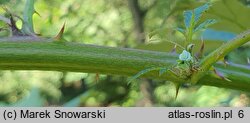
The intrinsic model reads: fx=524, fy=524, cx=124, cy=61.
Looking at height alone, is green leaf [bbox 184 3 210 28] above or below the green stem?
above

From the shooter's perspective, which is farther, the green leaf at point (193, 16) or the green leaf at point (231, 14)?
the green leaf at point (231, 14)

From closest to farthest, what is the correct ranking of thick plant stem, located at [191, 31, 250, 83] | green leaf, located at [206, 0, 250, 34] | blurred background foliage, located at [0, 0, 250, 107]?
thick plant stem, located at [191, 31, 250, 83] → green leaf, located at [206, 0, 250, 34] → blurred background foliage, located at [0, 0, 250, 107]

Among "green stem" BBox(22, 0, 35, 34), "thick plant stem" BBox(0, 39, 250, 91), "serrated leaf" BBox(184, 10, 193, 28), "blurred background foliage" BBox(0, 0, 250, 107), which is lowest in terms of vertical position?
"blurred background foliage" BBox(0, 0, 250, 107)

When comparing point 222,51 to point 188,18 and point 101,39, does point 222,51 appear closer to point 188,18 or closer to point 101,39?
point 188,18

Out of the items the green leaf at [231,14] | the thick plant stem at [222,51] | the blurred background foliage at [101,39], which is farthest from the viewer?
the blurred background foliage at [101,39]

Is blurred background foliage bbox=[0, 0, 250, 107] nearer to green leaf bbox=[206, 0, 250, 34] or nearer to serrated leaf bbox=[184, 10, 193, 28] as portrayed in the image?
green leaf bbox=[206, 0, 250, 34]

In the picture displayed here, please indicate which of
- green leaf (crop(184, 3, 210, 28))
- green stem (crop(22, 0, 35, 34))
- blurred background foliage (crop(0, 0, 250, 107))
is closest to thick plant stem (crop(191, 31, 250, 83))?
green leaf (crop(184, 3, 210, 28))

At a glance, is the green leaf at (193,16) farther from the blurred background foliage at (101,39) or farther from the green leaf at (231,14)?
the blurred background foliage at (101,39)

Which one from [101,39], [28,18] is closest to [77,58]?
[28,18]

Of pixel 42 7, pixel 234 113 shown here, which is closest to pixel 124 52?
pixel 234 113

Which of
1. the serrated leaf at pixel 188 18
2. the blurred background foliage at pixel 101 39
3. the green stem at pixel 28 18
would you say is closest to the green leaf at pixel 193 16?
the serrated leaf at pixel 188 18
